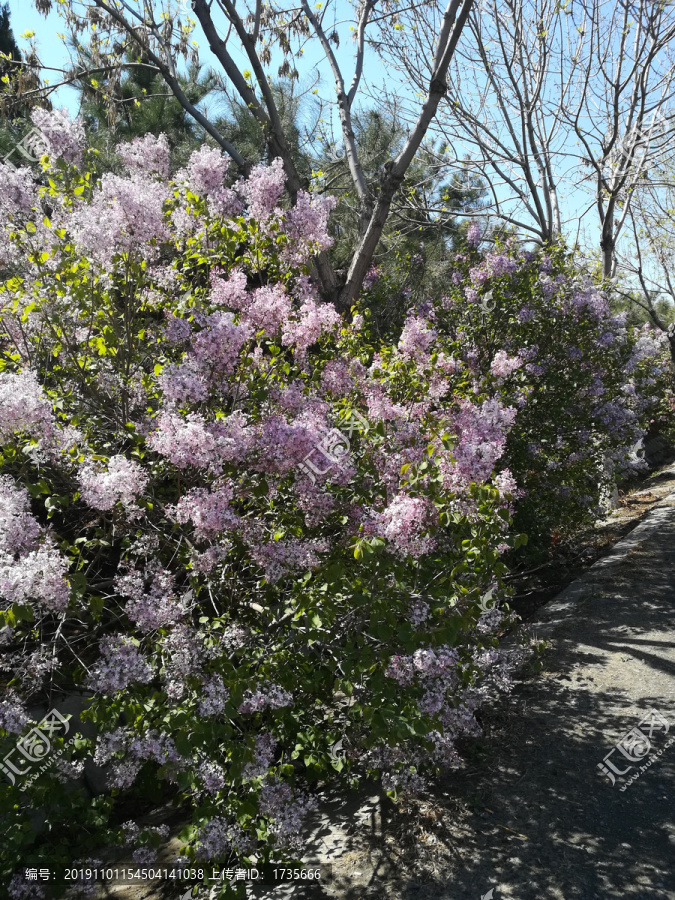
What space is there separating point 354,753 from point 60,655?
1.68 meters

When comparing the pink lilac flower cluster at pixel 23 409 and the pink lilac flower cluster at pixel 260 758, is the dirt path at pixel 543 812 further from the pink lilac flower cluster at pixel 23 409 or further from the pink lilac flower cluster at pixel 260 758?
the pink lilac flower cluster at pixel 23 409

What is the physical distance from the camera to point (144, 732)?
101 inches

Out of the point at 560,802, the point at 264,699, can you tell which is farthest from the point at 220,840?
the point at 560,802

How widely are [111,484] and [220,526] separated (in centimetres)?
44

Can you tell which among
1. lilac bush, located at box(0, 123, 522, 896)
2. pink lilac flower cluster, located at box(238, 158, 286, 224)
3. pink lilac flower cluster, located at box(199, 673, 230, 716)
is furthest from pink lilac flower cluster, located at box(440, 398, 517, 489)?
pink lilac flower cluster, located at box(238, 158, 286, 224)

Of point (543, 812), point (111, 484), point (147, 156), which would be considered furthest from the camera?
point (147, 156)

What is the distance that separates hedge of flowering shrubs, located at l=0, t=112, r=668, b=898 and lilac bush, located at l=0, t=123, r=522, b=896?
0.05 feet

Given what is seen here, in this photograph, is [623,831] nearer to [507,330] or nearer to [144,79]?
[507,330]

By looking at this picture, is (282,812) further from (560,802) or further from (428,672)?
(560,802)

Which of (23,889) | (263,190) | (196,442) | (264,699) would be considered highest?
(263,190)

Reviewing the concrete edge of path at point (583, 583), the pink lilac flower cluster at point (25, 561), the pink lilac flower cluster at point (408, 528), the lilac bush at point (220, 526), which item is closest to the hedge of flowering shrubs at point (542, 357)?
the concrete edge of path at point (583, 583)

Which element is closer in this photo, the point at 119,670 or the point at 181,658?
the point at 119,670

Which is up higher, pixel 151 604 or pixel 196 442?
pixel 196 442

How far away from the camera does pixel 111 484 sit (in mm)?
2426
